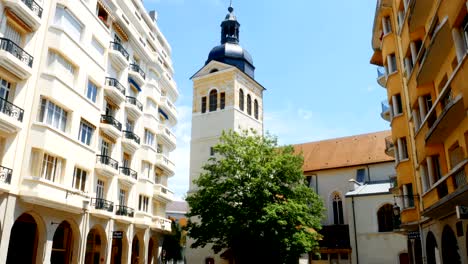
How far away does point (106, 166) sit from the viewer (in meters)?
21.9


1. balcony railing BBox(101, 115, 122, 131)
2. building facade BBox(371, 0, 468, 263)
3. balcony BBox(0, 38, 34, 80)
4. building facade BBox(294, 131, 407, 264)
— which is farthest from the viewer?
building facade BBox(294, 131, 407, 264)

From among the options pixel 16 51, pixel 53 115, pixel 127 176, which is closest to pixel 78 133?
pixel 53 115

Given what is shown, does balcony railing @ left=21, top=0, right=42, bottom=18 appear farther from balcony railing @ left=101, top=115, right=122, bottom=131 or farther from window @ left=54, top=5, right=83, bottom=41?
balcony railing @ left=101, top=115, right=122, bottom=131

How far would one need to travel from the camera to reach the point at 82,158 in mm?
20078

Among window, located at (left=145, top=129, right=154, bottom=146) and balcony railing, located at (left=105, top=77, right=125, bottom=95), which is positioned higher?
balcony railing, located at (left=105, top=77, right=125, bottom=95)

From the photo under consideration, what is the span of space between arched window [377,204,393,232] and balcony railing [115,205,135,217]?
65.2ft

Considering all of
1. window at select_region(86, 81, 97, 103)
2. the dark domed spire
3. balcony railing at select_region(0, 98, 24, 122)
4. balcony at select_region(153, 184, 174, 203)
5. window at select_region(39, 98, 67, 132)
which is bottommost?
balcony at select_region(153, 184, 174, 203)

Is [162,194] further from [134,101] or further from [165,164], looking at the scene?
[134,101]

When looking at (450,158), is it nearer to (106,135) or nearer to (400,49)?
(400,49)

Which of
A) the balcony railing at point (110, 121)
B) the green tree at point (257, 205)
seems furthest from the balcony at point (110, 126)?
Result: the green tree at point (257, 205)

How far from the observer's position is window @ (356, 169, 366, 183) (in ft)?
128

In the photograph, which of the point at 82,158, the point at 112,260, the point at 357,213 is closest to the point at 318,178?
the point at 357,213

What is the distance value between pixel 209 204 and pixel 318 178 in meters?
16.4

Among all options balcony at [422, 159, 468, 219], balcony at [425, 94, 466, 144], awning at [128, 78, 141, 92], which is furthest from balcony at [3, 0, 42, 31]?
balcony at [422, 159, 468, 219]
